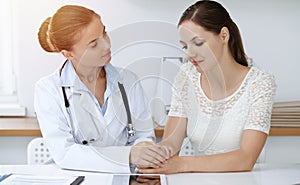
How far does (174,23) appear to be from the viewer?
213 centimetres

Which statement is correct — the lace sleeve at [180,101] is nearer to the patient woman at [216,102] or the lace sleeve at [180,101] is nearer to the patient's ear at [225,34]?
the patient woman at [216,102]

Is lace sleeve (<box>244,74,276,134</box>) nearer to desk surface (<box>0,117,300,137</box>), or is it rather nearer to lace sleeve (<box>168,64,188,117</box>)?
lace sleeve (<box>168,64,188,117</box>)

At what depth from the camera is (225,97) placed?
158cm

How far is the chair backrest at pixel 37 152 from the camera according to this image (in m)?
1.67

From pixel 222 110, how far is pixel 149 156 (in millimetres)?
345

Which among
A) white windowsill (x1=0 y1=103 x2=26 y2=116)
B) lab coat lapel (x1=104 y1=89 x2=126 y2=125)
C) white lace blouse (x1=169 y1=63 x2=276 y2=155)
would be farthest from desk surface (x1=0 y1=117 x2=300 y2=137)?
lab coat lapel (x1=104 y1=89 x2=126 y2=125)

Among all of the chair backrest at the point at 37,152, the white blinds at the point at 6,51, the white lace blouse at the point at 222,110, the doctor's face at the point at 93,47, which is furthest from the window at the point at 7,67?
the white lace blouse at the point at 222,110

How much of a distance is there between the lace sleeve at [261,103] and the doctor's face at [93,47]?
1.52 ft

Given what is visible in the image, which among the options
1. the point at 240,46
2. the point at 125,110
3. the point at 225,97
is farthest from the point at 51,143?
the point at 240,46

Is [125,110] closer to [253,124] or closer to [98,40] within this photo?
[98,40]

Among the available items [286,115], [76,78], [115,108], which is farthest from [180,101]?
[286,115]

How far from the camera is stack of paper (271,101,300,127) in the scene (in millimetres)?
1979

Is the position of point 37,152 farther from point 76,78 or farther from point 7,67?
point 7,67

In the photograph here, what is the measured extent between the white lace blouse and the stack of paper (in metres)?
0.43
